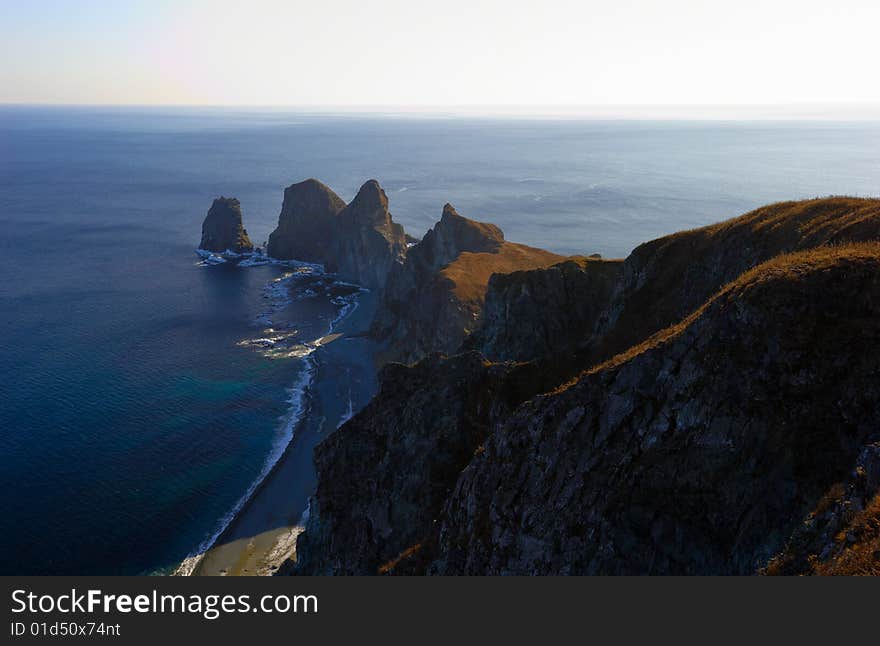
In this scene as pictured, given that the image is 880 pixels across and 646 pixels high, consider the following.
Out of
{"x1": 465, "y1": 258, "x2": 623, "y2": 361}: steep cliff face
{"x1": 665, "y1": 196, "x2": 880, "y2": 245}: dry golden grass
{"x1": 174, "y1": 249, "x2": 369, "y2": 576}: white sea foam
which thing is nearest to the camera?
{"x1": 665, "y1": 196, "x2": 880, "y2": 245}: dry golden grass

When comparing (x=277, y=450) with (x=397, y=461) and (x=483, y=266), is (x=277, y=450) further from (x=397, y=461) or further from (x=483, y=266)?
(x=483, y=266)

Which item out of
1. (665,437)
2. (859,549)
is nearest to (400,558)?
(665,437)

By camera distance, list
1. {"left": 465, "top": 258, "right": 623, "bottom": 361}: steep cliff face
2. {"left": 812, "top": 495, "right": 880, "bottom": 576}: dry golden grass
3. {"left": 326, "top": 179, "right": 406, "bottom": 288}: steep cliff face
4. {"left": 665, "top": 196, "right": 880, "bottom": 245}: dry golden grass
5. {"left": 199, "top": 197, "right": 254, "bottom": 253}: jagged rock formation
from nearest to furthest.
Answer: {"left": 812, "top": 495, "right": 880, "bottom": 576}: dry golden grass, {"left": 665, "top": 196, "right": 880, "bottom": 245}: dry golden grass, {"left": 465, "top": 258, "right": 623, "bottom": 361}: steep cliff face, {"left": 326, "top": 179, "right": 406, "bottom": 288}: steep cliff face, {"left": 199, "top": 197, "right": 254, "bottom": 253}: jagged rock formation

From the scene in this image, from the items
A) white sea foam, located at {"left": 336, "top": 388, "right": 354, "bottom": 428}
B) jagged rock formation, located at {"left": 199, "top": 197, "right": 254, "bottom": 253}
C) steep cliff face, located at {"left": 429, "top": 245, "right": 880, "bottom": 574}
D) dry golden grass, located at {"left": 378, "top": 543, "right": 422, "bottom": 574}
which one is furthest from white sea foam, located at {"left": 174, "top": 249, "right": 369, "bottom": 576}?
steep cliff face, located at {"left": 429, "top": 245, "right": 880, "bottom": 574}

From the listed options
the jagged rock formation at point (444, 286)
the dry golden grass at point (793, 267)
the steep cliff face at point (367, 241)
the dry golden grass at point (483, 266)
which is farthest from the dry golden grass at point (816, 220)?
the steep cliff face at point (367, 241)

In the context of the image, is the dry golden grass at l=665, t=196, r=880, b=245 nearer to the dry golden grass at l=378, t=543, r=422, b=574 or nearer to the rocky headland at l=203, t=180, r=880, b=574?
the rocky headland at l=203, t=180, r=880, b=574

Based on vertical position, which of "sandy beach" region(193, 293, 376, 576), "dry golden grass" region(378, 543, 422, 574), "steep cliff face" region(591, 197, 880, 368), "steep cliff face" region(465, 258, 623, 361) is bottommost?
"sandy beach" region(193, 293, 376, 576)

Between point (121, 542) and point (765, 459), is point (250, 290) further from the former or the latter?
point (765, 459)

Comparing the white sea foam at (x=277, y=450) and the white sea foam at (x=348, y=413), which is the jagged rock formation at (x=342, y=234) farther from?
the white sea foam at (x=348, y=413)
